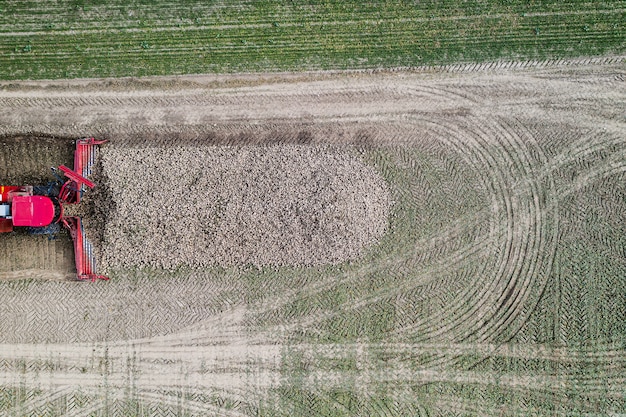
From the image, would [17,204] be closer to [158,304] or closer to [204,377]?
[158,304]

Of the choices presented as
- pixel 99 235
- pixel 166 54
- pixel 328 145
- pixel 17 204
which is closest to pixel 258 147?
pixel 328 145

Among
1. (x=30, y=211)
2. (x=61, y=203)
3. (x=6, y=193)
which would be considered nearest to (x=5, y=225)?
(x=6, y=193)

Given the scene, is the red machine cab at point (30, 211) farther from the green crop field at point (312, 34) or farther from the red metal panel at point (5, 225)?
the green crop field at point (312, 34)

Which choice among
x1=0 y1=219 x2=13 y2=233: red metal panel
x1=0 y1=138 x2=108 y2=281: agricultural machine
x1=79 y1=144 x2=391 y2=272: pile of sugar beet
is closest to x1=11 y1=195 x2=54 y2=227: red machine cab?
x1=0 y1=138 x2=108 y2=281: agricultural machine

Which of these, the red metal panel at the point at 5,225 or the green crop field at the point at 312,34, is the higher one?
the green crop field at the point at 312,34

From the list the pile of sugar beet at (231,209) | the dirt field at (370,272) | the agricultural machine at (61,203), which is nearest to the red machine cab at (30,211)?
the agricultural machine at (61,203)
